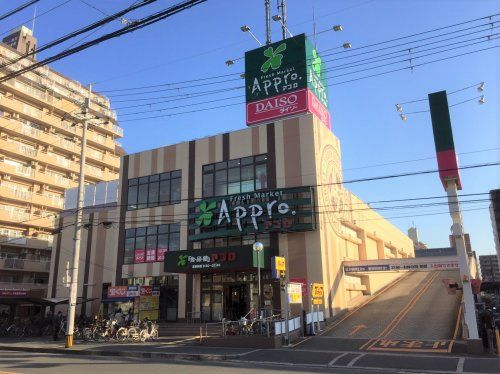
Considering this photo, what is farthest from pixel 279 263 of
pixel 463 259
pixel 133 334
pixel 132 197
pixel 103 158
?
pixel 103 158

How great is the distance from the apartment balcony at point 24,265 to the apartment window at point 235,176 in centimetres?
2980

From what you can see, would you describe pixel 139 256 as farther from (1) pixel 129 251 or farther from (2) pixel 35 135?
(2) pixel 35 135

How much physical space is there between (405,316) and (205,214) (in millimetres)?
14837

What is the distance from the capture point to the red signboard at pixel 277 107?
3341 centimetres

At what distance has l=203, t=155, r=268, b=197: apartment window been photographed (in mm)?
32281

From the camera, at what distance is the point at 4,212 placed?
52.4 metres

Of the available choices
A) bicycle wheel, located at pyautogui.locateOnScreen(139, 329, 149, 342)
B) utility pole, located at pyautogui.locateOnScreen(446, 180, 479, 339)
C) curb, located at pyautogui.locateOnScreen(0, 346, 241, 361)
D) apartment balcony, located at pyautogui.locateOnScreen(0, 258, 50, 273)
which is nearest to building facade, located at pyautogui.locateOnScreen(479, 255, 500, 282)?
apartment balcony, located at pyautogui.locateOnScreen(0, 258, 50, 273)

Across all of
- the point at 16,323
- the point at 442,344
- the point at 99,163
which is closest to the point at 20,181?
the point at 99,163

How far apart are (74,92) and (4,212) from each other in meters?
23.5

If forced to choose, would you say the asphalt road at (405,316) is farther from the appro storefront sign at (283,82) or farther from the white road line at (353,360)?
the appro storefront sign at (283,82)

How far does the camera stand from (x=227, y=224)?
3200 centimetres

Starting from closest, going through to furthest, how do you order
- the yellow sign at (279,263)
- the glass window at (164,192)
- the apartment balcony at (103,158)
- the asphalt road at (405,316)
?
the yellow sign at (279,263)
the asphalt road at (405,316)
the glass window at (164,192)
the apartment balcony at (103,158)

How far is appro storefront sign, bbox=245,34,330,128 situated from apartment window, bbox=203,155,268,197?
12.9 ft

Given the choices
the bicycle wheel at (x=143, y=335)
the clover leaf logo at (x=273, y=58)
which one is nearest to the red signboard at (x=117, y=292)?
the bicycle wheel at (x=143, y=335)
